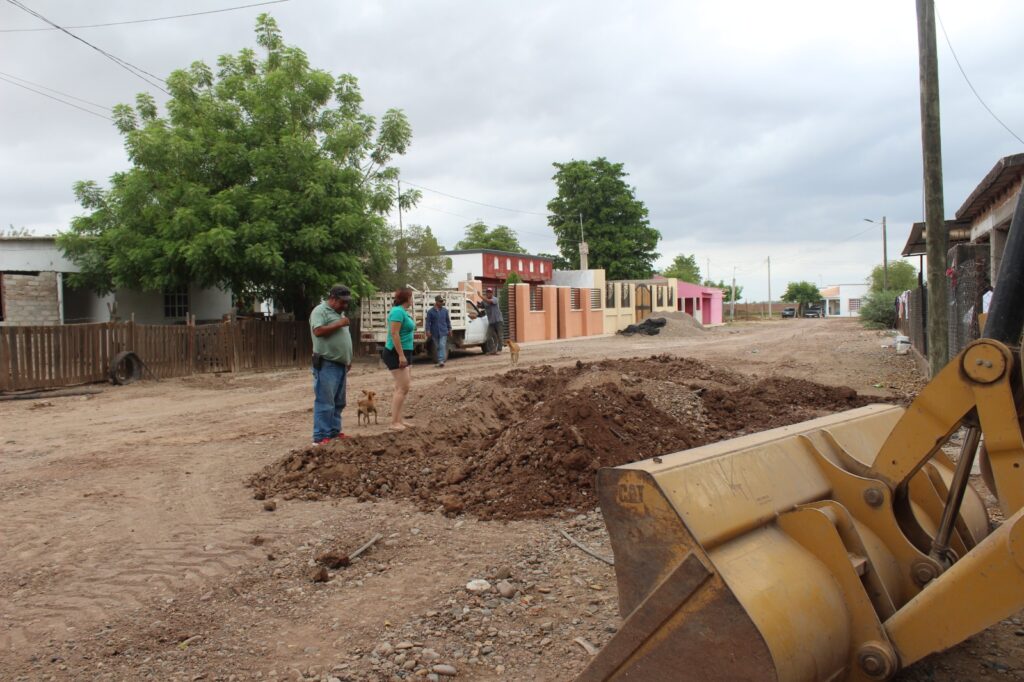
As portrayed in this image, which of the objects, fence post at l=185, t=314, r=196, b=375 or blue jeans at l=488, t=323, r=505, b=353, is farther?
blue jeans at l=488, t=323, r=505, b=353

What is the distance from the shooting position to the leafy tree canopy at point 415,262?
27266mm

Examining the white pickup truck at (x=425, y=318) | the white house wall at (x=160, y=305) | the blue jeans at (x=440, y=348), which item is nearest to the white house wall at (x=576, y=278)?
the white pickup truck at (x=425, y=318)

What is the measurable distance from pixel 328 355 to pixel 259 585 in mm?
3459

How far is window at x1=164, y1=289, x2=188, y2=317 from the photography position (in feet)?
73.7

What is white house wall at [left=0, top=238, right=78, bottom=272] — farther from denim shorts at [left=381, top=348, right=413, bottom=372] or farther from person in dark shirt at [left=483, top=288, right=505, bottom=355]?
denim shorts at [left=381, top=348, right=413, bottom=372]

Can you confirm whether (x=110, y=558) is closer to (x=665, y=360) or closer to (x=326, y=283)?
(x=665, y=360)

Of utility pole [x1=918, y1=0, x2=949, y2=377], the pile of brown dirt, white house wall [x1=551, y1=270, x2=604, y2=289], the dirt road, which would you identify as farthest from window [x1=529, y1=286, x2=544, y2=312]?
the dirt road

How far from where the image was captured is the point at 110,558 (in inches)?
187

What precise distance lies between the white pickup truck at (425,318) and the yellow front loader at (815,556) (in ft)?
54.2

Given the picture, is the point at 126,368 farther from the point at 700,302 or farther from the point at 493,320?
the point at 700,302

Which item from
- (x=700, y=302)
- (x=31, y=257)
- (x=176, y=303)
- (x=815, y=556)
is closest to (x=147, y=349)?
(x=31, y=257)

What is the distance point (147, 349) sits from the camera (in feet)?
50.8

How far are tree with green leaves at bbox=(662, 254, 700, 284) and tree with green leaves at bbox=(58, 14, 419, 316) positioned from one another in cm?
7300

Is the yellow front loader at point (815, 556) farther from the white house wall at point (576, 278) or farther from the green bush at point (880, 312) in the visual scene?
the white house wall at point (576, 278)
